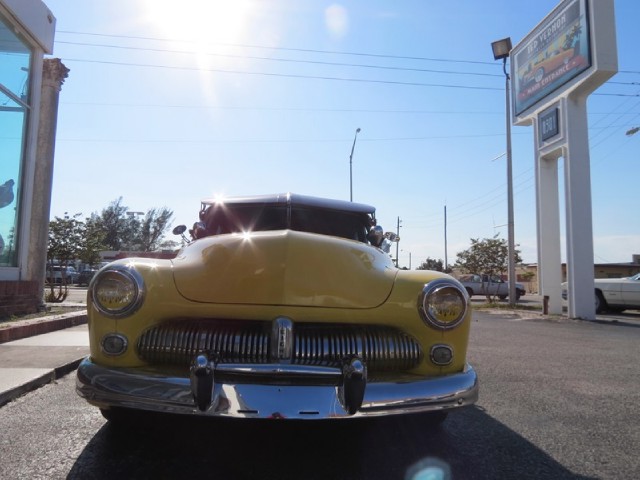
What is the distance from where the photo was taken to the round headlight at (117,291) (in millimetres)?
2725

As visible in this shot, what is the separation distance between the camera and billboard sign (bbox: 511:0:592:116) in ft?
42.2

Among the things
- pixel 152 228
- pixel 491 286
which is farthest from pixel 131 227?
pixel 491 286

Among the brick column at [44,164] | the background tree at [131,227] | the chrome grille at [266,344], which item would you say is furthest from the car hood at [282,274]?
the background tree at [131,227]

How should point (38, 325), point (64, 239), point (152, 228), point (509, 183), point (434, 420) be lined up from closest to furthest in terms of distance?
point (434, 420) → point (38, 325) → point (64, 239) → point (509, 183) → point (152, 228)

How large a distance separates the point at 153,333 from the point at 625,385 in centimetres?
459

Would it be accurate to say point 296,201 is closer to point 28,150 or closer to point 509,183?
point 28,150

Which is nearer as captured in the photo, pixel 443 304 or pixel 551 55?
pixel 443 304

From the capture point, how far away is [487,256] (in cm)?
2244

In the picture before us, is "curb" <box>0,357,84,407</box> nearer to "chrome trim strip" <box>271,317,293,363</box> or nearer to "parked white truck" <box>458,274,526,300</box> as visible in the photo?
"chrome trim strip" <box>271,317,293,363</box>

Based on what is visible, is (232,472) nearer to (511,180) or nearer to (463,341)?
(463,341)

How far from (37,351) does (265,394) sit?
4.77m

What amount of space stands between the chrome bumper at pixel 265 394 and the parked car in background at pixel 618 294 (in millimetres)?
14582

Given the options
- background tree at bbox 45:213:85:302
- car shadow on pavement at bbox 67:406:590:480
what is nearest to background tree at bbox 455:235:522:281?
background tree at bbox 45:213:85:302

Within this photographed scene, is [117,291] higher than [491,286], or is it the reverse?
[117,291]
